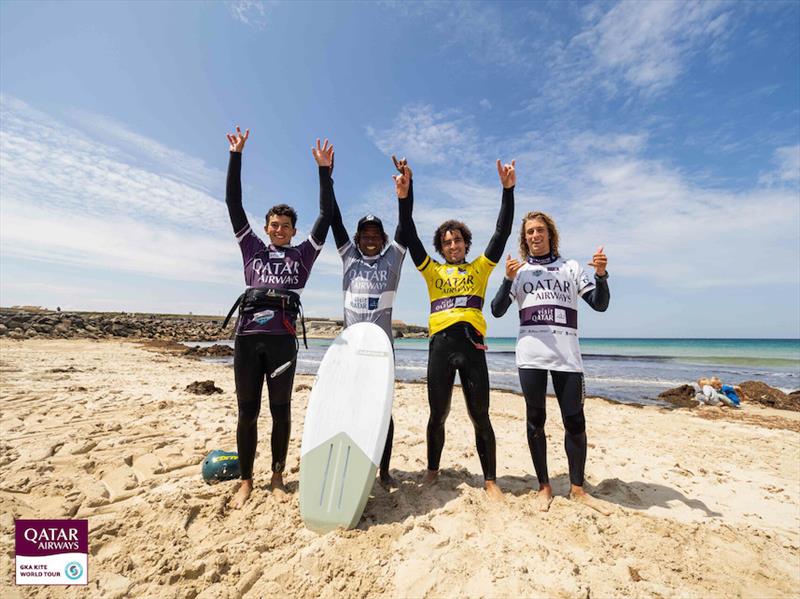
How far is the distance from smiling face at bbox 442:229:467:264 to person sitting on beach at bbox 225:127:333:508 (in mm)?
1175

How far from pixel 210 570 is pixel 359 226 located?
288 cm

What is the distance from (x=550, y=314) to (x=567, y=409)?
32.1 inches

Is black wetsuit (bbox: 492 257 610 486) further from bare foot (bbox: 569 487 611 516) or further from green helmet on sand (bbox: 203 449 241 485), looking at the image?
green helmet on sand (bbox: 203 449 241 485)

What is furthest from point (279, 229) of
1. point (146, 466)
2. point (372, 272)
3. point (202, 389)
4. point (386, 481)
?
point (202, 389)

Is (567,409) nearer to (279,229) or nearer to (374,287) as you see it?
(374,287)

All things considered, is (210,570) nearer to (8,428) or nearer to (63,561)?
(63,561)

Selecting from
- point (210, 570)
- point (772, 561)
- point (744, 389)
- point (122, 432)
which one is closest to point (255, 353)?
point (210, 570)

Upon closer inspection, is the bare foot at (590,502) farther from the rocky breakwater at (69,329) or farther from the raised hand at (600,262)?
the rocky breakwater at (69,329)

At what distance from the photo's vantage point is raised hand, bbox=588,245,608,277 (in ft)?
10.1

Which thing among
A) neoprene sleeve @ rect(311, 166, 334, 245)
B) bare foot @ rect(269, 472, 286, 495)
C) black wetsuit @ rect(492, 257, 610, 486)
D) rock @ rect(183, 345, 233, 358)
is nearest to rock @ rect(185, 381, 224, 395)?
bare foot @ rect(269, 472, 286, 495)

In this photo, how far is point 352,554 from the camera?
2.23 metres

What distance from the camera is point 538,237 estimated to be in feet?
10.9

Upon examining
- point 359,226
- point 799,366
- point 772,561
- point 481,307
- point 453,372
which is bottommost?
point 799,366

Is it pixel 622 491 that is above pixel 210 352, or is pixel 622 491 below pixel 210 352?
above
